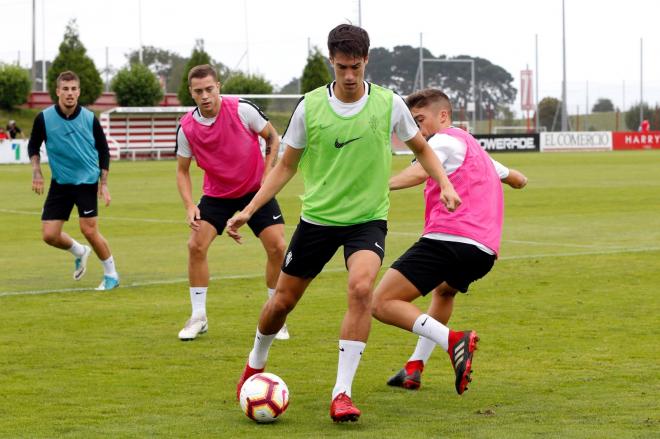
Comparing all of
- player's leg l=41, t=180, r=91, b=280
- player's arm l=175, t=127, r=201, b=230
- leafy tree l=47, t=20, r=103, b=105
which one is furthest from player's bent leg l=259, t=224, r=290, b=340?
leafy tree l=47, t=20, r=103, b=105

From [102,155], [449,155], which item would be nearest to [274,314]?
[449,155]

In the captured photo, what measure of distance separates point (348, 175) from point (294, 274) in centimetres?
70

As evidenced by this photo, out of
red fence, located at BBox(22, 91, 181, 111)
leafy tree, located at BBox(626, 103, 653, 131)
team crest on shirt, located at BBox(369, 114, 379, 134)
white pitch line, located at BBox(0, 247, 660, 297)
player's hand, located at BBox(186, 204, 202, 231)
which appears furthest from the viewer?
leafy tree, located at BBox(626, 103, 653, 131)

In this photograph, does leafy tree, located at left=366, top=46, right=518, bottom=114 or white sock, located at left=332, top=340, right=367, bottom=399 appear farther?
leafy tree, located at left=366, top=46, right=518, bottom=114

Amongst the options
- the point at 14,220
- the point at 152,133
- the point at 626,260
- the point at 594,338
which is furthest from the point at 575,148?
the point at 594,338

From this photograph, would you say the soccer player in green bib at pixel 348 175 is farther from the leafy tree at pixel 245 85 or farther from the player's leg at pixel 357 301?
the leafy tree at pixel 245 85

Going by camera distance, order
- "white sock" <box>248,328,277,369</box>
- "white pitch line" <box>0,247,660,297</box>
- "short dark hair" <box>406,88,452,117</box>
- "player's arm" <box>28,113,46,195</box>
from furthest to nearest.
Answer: "player's arm" <box>28,113,46,195</box> → "white pitch line" <box>0,247,660,297</box> → "short dark hair" <box>406,88,452,117</box> → "white sock" <box>248,328,277,369</box>

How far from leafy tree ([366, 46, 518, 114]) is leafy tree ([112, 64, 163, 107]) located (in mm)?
49828

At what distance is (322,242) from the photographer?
24.0 ft

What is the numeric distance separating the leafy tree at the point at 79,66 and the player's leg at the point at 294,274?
5789 cm

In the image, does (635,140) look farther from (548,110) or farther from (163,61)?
(163,61)

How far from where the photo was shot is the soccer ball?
6.76m

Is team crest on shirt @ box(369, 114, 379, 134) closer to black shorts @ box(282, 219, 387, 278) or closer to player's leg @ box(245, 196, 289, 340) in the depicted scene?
black shorts @ box(282, 219, 387, 278)

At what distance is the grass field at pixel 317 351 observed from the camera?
266 inches
